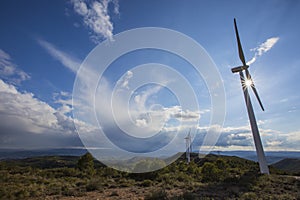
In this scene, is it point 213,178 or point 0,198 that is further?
point 213,178

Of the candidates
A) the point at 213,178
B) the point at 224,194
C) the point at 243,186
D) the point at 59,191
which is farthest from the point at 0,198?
the point at 213,178

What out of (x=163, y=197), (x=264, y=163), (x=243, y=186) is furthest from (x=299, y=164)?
(x=163, y=197)

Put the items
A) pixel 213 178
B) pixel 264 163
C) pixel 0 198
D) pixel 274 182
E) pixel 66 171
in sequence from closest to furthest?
pixel 0 198
pixel 274 182
pixel 213 178
pixel 264 163
pixel 66 171

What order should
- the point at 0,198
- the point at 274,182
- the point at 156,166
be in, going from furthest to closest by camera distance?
1. the point at 156,166
2. the point at 274,182
3. the point at 0,198

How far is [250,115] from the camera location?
90.9 feet

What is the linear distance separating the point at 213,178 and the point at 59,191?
1696cm

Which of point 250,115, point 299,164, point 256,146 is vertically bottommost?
point 299,164

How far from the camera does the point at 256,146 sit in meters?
26.8

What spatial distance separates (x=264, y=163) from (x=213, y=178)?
25.2 ft

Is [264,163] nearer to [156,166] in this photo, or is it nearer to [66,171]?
[156,166]

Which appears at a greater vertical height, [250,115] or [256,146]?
[250,115]

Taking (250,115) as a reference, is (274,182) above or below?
below

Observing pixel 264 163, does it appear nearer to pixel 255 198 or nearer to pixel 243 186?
pixel 243 186

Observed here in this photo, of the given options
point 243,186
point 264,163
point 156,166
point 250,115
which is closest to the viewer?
point 243,186
